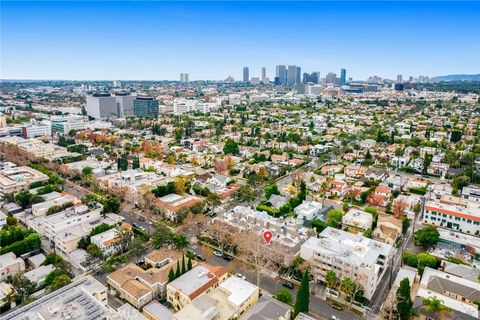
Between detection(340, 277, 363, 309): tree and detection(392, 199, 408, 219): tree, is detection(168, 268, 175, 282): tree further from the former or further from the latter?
detection(392, 199, 408, 219): tree

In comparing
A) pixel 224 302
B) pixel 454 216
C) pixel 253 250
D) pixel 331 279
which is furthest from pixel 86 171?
pixel 454 216

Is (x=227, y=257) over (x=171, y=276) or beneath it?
beneath

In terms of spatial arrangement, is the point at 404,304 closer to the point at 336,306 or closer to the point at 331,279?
the point at 336,306

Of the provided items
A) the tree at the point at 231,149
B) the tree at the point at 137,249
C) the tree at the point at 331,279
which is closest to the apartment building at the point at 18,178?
the tree at the point at 137,249

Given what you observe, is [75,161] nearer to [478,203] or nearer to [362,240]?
[362,240]

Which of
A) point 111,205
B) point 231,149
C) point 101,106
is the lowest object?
point 111,205

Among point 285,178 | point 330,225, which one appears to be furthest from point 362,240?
point 285,178

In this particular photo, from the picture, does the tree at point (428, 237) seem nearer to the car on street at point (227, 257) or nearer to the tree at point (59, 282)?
the car on street at point (227, 257)

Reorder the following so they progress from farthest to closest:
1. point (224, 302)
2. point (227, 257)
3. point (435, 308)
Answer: point (227, 257), point (224, 302), point (435, 308)
